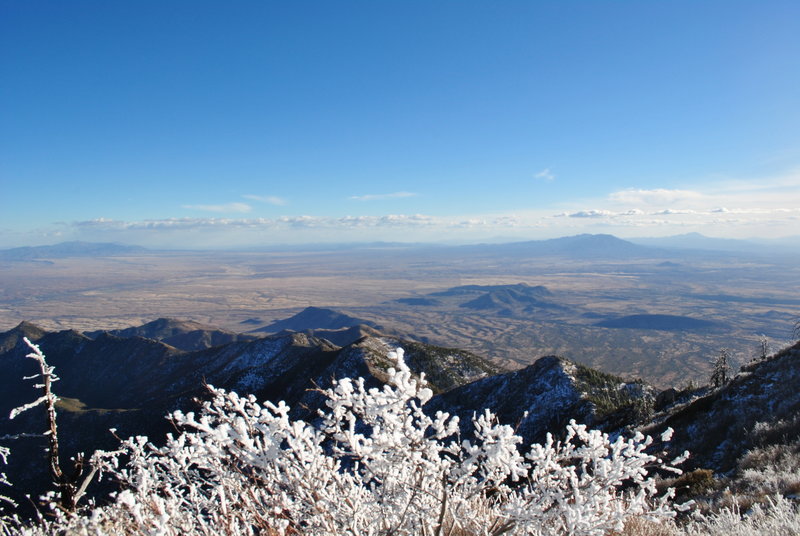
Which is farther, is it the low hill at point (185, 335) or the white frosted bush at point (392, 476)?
the low hill at point (185, 335)

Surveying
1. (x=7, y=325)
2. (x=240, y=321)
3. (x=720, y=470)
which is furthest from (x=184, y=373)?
(x=7, y=325)

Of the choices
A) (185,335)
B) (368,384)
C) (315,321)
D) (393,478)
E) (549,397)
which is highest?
(393,478)

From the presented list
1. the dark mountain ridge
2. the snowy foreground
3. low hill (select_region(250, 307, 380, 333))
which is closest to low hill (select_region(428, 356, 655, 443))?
the dark mountain ridge

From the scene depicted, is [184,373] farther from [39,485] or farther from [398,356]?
[398,356]

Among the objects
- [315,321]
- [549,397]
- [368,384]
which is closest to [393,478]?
[549,397]

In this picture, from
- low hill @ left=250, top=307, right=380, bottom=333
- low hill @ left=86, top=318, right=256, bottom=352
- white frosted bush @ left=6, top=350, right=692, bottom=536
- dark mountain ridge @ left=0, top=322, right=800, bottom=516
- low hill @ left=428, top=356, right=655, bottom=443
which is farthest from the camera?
low hill @ left=250, top=307, right=380, bottom=333

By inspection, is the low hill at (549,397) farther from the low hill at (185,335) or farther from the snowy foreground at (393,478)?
→ the low hill at (185,335)

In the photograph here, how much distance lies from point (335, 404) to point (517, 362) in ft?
409

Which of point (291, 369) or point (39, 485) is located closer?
point (39, 485)

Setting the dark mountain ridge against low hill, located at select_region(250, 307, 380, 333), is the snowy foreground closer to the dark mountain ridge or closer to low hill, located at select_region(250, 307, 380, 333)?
the dark mountain ridge

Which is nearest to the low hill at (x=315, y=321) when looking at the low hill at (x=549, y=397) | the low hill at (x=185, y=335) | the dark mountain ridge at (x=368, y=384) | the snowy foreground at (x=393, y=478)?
the low hill at (x=185, y=335)

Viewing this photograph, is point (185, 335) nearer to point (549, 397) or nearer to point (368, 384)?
point (368, 384)

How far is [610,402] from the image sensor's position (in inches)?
1158

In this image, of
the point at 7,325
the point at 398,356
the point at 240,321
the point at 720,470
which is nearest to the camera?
the point at 398,356
